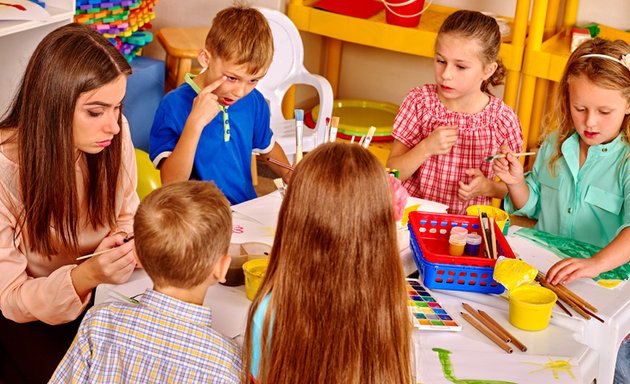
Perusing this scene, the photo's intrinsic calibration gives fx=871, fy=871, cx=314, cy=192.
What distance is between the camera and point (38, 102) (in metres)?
1.65

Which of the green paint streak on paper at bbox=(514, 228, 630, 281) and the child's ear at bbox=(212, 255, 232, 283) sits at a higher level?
the child's ear at bbox=(212, 255, 232, 283)

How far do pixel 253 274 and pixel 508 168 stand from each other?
31.3 inches

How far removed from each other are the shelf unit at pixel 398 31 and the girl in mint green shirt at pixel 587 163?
1.12 metres

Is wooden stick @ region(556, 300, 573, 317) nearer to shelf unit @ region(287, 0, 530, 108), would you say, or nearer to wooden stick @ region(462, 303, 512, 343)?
wooden stick @ region(462, 303, 512, 343)

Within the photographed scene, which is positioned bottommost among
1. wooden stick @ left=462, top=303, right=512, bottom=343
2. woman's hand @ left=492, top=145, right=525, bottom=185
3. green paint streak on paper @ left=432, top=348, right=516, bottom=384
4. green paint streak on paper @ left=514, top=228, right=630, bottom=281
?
green paint streak on paper @ left=432, top=348, right=516, bottom=384

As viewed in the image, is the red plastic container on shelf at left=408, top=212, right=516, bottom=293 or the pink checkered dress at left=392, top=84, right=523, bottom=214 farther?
the pink checkered dress at left=392, top=84, right=523, bottom=214

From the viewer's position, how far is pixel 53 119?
5.43ft

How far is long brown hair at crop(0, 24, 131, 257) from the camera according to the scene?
5.40 feet

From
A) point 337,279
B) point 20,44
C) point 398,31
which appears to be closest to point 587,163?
point 337,279

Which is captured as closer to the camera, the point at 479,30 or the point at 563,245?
the point at 563,245

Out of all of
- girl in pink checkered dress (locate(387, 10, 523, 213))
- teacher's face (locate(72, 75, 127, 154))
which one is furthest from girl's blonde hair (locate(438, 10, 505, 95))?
teacher's face (locate(72, 75, 127, 154))

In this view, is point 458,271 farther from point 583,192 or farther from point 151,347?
point 151,347

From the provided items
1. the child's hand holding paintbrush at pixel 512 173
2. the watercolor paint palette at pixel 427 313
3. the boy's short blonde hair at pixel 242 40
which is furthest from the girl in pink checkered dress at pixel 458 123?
the watercolor paint palette at pixel 427 313

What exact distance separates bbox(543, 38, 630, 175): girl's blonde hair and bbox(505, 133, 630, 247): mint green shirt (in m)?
0.02
